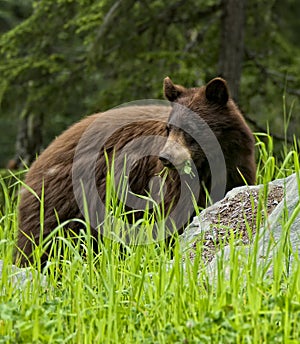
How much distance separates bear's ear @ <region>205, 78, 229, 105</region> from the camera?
5473 millimetres

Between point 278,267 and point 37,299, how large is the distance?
3.44 ft

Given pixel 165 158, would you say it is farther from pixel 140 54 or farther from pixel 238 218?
pixel 140 54

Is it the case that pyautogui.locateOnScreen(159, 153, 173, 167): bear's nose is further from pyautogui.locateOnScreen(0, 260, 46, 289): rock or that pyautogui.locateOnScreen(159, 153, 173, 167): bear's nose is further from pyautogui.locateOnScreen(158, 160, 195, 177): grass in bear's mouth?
pyautogui.locateOnScreen(0, 260, 46, 289): rock

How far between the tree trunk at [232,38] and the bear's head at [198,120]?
266cm

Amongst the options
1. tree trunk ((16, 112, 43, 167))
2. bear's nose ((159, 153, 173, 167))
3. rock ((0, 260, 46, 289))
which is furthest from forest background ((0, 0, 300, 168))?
rock ((0, 260, 46, 289))

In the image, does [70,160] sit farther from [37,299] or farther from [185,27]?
[185,27]

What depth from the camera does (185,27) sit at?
9023 millimetres

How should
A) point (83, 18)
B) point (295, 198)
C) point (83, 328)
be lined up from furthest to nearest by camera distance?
1. point (83, 18)
2. point (295, 198)
3. point (83, 328)

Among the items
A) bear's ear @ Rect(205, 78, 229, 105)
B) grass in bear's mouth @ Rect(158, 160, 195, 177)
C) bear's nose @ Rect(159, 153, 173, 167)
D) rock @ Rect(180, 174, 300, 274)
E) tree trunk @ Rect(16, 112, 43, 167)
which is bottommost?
tree trunk @ Rect(16, 112, 43, 167)

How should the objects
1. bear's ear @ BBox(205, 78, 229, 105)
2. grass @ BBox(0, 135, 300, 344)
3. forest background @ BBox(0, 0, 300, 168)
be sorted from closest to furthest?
1. grass @ BBox(0, 135, 300, 344)
2. bear's ear @ BBox(205, 78, 229, 105)
3. forest background @ BBox(0, 0, 300, 168)

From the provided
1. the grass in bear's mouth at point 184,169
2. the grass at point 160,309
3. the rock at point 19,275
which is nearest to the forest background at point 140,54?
the grass in bear's mouth at point 184,169

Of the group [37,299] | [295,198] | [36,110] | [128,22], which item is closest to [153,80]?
[128,22]

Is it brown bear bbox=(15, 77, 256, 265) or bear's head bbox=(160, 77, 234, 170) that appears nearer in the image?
bear's head bbox=(160, 77, 234, 170)

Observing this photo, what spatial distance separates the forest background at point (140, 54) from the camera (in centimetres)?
792
